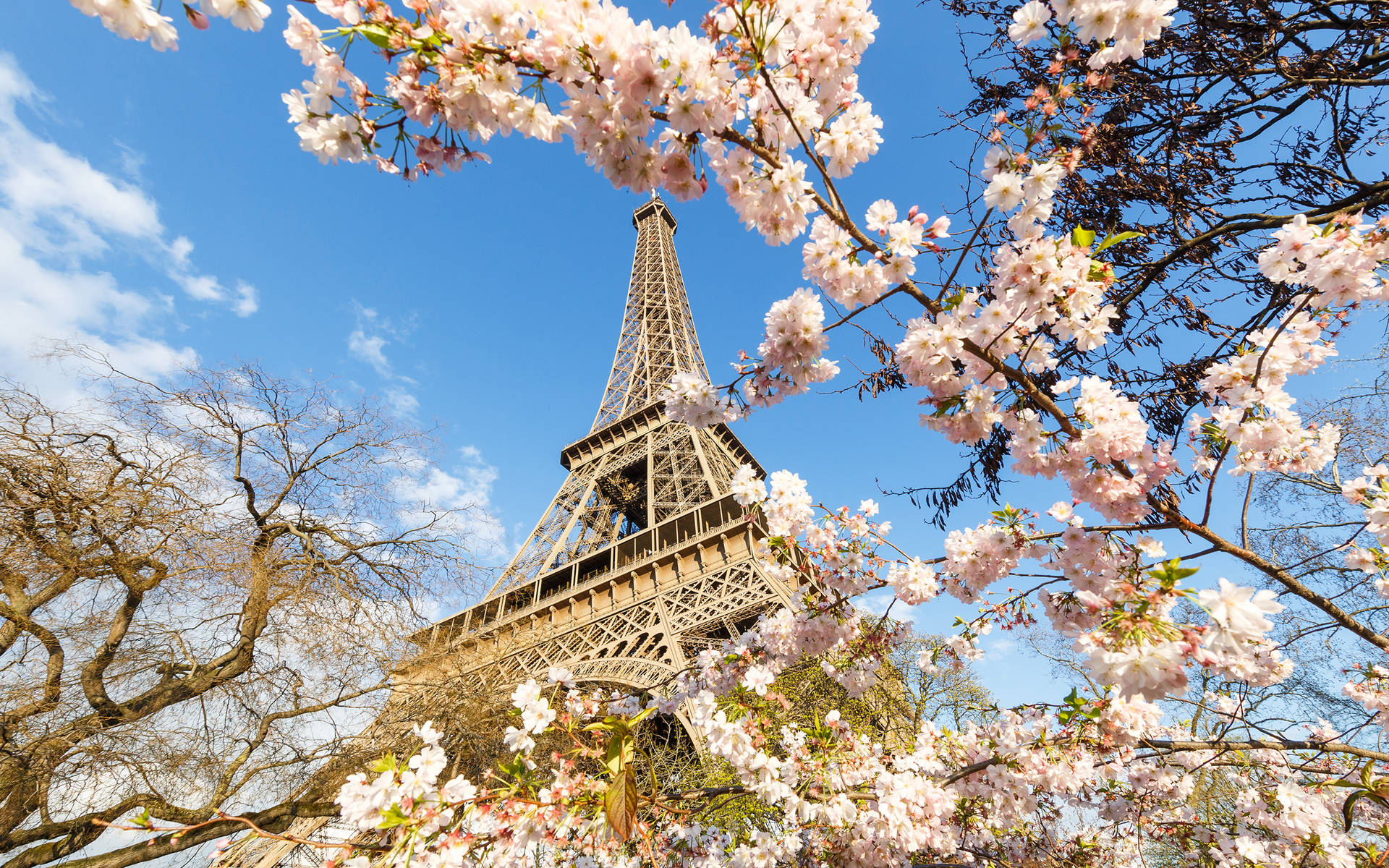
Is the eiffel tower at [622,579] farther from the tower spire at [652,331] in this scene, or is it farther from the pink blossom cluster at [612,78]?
the pink blossom cluster at [612,78]

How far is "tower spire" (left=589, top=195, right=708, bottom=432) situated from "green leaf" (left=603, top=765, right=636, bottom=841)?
17.9 metres

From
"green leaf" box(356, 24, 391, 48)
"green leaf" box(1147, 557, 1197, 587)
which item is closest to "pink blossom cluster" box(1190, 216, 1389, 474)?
"green leaf" box(1147, 557, 1197, 587)

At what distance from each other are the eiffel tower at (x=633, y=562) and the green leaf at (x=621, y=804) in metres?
5.19

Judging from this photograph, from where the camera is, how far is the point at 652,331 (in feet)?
81.5

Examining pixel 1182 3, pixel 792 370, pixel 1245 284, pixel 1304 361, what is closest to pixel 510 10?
Result: pixel 792 370

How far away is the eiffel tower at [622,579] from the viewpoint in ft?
21.3

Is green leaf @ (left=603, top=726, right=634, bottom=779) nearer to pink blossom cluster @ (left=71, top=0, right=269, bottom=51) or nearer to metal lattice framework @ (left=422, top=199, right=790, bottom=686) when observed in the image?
pink blossom cluster @ (left=71, top=0, right=269, bottom=51)

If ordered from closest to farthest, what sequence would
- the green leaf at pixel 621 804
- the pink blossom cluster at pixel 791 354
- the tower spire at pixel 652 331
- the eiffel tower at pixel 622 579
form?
the green leaf at pixel 621 804
the pink blossom cluster at pixel 791 354
the eiffel tower at pixel 622 579
the tower spire at pixel 652 331

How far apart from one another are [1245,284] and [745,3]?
320 centimetres

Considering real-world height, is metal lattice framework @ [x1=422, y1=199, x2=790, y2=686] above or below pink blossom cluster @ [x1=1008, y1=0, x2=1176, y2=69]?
above

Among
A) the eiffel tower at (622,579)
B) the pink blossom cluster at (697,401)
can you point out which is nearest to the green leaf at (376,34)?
the pink blossom cluster at (697,401)

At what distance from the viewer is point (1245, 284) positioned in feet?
9.46

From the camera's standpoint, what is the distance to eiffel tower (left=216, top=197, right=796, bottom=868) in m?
6.49

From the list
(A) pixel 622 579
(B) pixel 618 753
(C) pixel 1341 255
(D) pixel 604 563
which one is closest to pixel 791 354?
(B) pixel 618 753
